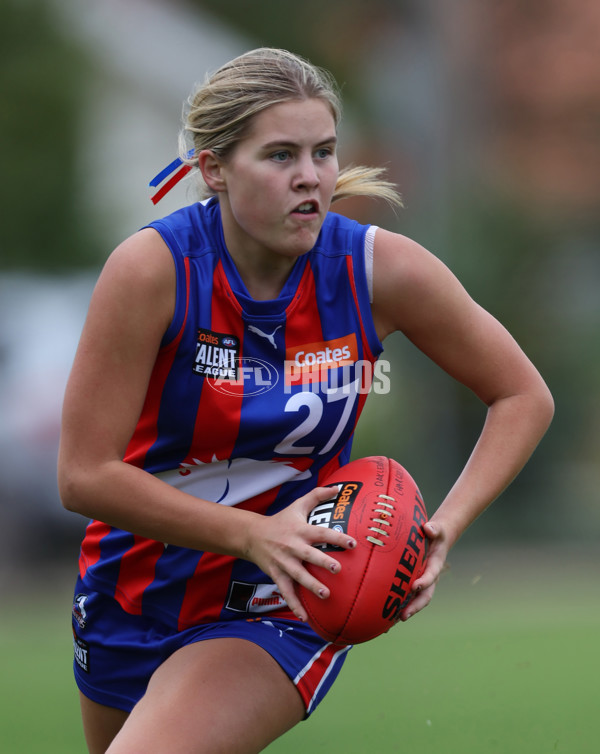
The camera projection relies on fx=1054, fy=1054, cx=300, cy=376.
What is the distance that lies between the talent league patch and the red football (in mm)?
366

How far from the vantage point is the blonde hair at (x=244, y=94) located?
7.52ft

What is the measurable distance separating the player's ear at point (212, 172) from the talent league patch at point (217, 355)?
0.35 metres

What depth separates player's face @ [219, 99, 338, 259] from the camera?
228cm

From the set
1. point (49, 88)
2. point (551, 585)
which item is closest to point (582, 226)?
point (551, 585)

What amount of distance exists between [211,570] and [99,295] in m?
0.75

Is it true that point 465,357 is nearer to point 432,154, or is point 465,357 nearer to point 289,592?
point 289,592

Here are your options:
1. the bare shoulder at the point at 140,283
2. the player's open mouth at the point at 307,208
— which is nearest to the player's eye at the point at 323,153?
the player's open mouth at the point at 307,208

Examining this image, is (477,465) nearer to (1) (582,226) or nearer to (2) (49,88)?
(1) (582,226)

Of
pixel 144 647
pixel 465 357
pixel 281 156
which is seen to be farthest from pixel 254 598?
pixel 281 156

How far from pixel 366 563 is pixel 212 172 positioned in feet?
3.16

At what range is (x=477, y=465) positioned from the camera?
261 centimetres

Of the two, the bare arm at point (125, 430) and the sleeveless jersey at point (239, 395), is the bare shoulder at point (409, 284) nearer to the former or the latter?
the sleeveless jersey at point (239, 395)

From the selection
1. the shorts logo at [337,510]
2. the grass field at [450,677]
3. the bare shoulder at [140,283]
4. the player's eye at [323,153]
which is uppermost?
the player's eye at [323,153]

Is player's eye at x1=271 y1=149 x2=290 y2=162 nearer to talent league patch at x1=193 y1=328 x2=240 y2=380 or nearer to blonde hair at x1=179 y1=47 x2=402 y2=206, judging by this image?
blonde hair at x1=179 y1=47 x2=402 y2=206
